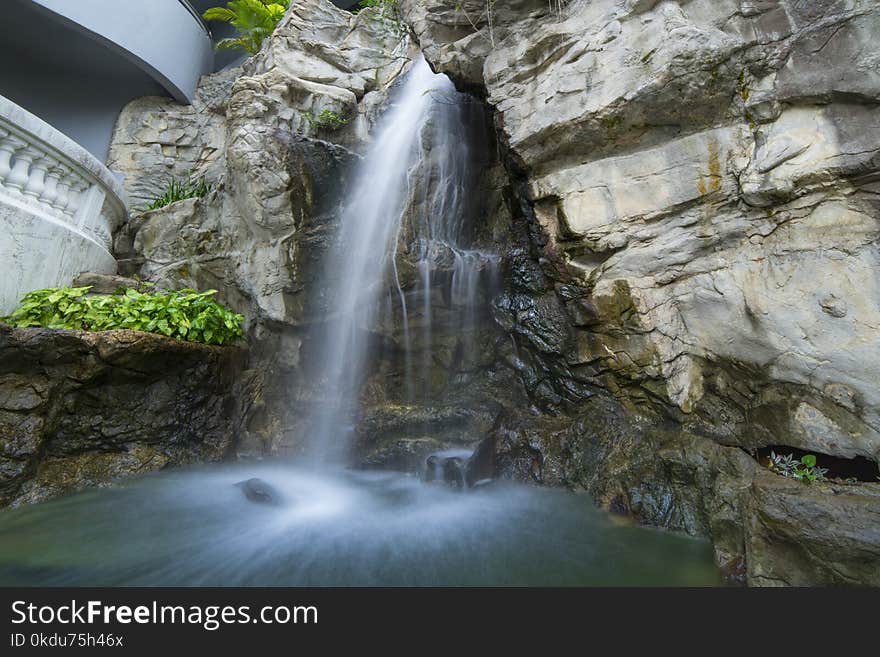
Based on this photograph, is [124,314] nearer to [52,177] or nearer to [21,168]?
[21,168]

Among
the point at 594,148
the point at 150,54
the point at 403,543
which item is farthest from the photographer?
the point at 150,54

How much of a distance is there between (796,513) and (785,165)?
276 cm

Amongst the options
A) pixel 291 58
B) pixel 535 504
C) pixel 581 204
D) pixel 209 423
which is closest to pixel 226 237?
pixel 209 423

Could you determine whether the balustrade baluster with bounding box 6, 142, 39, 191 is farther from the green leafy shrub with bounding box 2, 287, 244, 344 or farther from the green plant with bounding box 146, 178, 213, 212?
the green plant with bounding box 146, 178, 213, 212

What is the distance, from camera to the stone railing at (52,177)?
527 cm

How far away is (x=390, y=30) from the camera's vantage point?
988cm

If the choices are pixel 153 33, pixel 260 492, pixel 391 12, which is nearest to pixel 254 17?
pixel 153 33

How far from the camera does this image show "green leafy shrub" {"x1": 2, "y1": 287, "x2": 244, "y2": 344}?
4.85 metres

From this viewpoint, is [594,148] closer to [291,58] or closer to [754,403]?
[754,403]

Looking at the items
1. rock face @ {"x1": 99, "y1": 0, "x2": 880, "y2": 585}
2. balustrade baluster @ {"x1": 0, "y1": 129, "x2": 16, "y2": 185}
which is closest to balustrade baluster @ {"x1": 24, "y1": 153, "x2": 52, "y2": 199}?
balustrade baluster @ {"x1": 0, "y1": 129, "x2": 16, "y2": 185}

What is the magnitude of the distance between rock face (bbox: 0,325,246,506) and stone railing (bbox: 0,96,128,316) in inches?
61.3

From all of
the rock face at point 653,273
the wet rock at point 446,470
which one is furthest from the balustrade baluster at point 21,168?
the wet rock at point 446,470

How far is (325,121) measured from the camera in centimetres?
777

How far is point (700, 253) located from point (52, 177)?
7.98m
